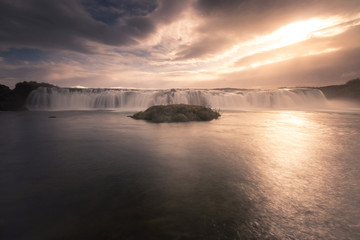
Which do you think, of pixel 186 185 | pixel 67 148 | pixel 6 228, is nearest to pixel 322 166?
pixel 186 185

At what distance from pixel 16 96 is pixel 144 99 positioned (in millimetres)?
28374

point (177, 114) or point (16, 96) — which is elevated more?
point (16, 96)

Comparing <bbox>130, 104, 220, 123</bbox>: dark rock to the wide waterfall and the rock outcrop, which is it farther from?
the rock outcrop

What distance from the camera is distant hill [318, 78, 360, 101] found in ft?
158

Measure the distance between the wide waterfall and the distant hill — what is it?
17799 mm

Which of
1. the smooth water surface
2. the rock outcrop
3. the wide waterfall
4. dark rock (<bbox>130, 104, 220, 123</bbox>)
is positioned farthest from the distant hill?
the smooth water surface

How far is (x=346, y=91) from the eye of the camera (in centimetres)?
4962

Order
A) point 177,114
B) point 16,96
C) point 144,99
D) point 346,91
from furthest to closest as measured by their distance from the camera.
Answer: point 346,91
point 144,99
point 16,96
point 177,114

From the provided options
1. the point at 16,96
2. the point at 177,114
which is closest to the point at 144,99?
the point at 177,114

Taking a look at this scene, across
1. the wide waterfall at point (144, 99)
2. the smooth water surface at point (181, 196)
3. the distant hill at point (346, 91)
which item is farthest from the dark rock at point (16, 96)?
the distant hill at point (346, 91)

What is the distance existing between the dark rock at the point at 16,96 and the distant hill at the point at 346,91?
8478cm

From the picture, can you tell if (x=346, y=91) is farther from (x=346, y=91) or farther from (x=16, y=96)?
(x=16, y=96)

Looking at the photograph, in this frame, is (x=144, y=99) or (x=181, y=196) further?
(x=144, y=99)

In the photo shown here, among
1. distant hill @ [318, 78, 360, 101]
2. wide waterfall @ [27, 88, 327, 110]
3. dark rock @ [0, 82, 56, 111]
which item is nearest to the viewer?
dark rock @ [0, 82, 56, 111]
